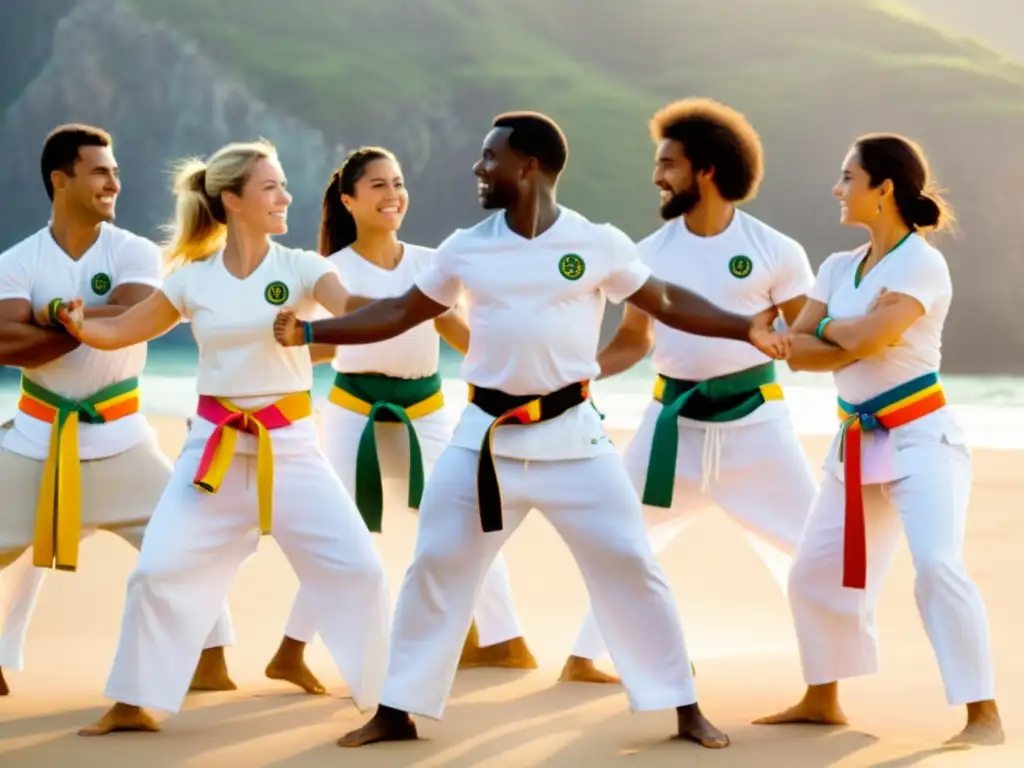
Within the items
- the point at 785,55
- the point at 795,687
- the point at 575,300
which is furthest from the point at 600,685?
the point at 785,55

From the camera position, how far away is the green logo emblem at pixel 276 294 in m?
5.37

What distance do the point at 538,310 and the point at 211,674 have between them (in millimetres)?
2059

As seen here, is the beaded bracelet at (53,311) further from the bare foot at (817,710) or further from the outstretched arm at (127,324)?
the bare foot at (817,710)

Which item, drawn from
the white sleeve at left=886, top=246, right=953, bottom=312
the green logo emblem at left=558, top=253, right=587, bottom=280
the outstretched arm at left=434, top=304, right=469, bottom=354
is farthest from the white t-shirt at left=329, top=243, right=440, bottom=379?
the white sleeve at left=886, top=246, right=953, bottom=312

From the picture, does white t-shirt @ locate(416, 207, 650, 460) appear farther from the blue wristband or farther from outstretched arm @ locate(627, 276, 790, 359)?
the blue wristband

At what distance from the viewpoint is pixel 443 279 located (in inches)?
200

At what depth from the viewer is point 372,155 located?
6867mm

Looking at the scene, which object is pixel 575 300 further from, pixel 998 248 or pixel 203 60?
pixel 203 60

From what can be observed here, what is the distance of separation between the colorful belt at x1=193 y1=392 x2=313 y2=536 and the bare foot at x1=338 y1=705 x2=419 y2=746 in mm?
682

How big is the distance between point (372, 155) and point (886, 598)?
346cm

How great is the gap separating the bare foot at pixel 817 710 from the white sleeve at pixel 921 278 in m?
1.26

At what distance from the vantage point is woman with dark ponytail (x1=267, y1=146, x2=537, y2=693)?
6473 mm

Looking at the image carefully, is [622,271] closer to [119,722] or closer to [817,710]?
[817,710]

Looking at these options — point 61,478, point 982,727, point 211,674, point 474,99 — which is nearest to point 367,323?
point 61,478
